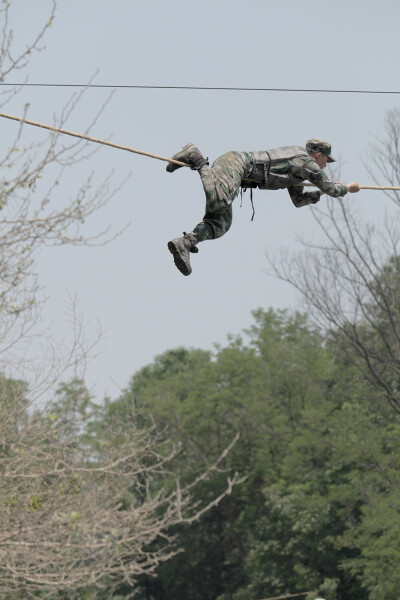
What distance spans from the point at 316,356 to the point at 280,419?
2.62 m

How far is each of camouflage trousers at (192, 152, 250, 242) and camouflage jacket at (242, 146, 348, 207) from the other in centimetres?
11

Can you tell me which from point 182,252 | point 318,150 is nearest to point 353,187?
point 318,150

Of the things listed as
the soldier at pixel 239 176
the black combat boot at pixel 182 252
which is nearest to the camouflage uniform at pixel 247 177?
the soldier at pixel 239 176

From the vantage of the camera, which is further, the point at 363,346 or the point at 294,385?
the point at 294,385

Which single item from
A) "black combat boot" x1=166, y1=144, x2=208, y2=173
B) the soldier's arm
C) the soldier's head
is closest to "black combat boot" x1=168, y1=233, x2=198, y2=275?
"black combat boot" x1=166, y1=144, x2=208, y2=173

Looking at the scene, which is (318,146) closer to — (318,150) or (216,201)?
(318,150)

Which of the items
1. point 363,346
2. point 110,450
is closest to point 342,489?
point 363,346

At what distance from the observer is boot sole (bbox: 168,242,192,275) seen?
25.3 feet

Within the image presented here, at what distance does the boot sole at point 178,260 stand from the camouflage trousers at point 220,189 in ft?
0.93

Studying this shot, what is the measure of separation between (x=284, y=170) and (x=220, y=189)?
2.13ft

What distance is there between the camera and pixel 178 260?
7742mm

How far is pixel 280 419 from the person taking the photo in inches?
1499

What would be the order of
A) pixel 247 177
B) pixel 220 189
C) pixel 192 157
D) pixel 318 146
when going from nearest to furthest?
pixel 220 189, pixel 192 157, pixel 247 177, pixel 318 146

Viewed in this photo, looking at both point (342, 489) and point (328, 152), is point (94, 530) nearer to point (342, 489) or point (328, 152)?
point (328, 152)
